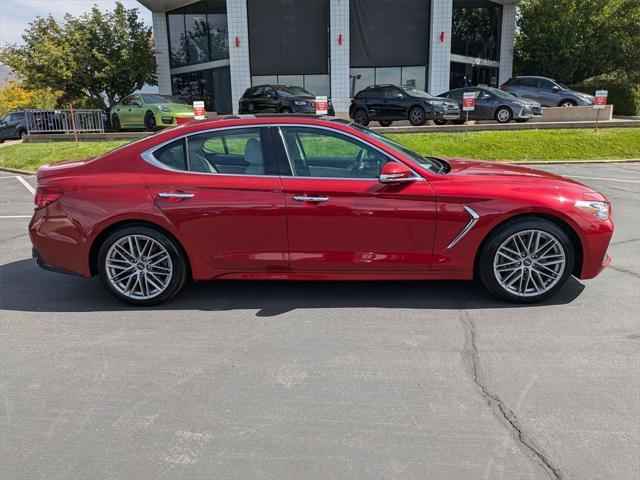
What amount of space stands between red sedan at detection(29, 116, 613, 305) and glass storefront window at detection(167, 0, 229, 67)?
86.1 feet

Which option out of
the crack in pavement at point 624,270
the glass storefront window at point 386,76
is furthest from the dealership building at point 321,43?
the crack in pavement at point 624,270

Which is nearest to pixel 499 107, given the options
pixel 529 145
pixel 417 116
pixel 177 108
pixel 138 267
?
pixel 417 116

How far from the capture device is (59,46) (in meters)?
25.9

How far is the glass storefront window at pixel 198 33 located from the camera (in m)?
29.2

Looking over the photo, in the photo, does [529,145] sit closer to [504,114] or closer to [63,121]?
[504,114]

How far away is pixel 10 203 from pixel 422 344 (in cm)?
914

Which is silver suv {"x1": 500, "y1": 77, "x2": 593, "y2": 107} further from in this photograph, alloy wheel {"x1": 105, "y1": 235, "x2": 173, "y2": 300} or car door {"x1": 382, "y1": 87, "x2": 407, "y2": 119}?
alloy wheel {"x1": 105, "y1": 235, "x2": 173, "y2": 300}

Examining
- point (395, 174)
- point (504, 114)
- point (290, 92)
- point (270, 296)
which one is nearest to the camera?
point (395, 174)

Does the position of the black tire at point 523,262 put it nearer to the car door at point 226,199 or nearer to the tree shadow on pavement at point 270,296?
the tree shadow on pavement at point 270,296

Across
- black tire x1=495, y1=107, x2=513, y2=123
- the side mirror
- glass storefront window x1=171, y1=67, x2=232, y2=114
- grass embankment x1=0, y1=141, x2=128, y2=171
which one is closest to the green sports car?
grass embankment x1=0, y1=141, x2=128, y2=171

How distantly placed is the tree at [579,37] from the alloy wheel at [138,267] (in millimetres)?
32922

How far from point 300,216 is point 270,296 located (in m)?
0.91

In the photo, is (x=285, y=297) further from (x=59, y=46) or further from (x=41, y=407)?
(x=59, y=46)

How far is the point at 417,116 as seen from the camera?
758 inches
